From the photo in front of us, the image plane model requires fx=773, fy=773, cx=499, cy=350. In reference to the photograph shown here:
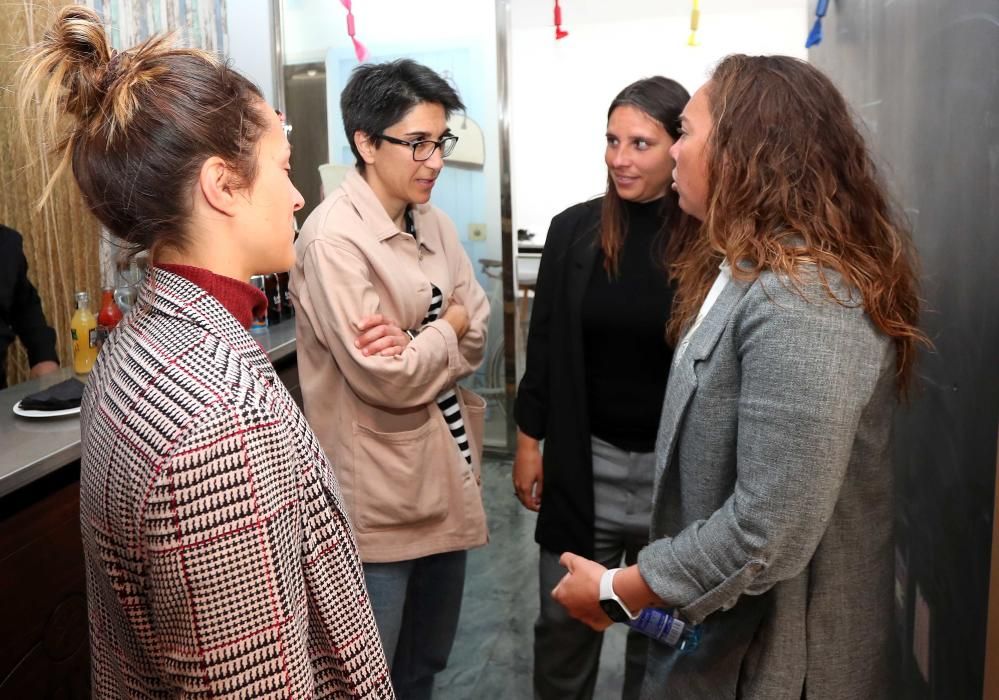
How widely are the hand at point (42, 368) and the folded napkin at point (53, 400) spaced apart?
495 mm

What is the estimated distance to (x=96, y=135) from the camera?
853 mm

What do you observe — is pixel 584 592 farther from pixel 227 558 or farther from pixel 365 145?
pixel 365 145

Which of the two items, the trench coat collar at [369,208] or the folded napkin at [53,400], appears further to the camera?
the folded napkin at [53,400]

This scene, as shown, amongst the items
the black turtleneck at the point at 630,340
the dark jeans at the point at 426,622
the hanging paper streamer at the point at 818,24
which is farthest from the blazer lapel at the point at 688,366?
the hanging paper streamer at the point at 818,24

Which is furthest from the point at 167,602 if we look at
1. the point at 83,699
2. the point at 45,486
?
the point at 83,699

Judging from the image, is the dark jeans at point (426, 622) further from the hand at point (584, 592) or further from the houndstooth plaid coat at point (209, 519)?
the houndstooth plaid coat at point (209, 519)

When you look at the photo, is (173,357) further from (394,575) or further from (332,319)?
(394,575)

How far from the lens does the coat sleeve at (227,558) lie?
689 mm

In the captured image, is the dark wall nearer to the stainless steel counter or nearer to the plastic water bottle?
the plastic water bottle

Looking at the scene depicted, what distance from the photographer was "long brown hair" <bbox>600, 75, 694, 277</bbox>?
1.69m

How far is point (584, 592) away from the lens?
45.8 inches

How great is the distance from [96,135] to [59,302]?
2111 mm

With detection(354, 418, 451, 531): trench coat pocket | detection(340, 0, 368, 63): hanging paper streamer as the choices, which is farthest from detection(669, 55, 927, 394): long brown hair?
detection(340, 0, 368, 63): hanging paper streamer

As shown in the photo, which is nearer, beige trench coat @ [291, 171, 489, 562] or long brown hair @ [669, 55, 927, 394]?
long brown hair @ [669, 55, 927, 394]
